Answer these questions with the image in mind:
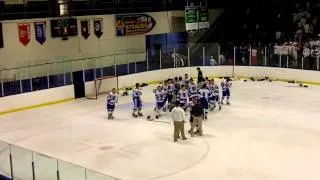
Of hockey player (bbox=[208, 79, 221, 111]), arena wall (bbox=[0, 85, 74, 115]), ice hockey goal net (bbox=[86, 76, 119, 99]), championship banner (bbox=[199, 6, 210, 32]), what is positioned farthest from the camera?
championship banner (bbox=[199, 6, 210, 32])

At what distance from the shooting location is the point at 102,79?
20.1 metres

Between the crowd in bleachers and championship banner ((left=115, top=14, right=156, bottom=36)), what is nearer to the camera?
the crowd in bleachers

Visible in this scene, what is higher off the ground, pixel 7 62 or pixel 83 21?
pixel 83 21

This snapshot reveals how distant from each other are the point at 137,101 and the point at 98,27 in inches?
350

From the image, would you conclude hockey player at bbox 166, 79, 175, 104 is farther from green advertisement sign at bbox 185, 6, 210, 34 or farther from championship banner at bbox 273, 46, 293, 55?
championship banner at bbox 273, 46, 293, 55

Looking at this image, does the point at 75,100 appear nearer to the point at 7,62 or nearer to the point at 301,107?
the point at 7,62

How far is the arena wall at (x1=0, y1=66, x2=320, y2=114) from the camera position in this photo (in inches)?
699

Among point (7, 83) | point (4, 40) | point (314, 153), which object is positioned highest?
point (4, 40)

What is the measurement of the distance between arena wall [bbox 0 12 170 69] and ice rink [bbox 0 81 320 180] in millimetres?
3956

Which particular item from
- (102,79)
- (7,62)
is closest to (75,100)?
(102,79)

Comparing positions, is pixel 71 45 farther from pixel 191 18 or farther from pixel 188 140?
pixel 188 140

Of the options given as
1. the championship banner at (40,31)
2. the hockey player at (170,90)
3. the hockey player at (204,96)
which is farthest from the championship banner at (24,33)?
the hockey player at (204,96)

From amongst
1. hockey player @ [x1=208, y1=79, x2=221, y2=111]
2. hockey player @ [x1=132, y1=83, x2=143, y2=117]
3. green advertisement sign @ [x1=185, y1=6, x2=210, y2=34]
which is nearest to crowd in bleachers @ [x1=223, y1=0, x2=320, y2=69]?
green advertisement sign @ [x1=185, y1=6, x2=210, y2=34]

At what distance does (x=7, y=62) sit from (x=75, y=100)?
3.55 m
